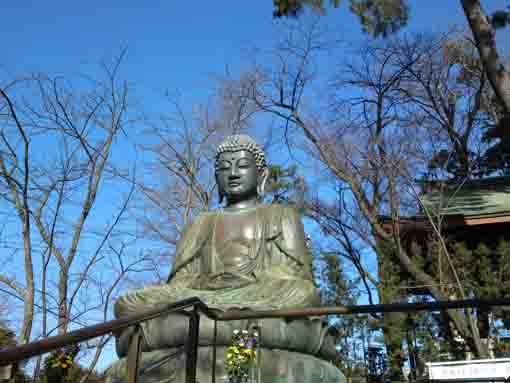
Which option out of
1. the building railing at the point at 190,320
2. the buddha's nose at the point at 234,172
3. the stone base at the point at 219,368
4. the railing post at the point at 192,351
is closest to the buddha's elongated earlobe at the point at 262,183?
the buddha's nose at the point at 234,172

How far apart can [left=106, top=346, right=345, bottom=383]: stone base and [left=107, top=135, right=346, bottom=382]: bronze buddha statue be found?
2cm

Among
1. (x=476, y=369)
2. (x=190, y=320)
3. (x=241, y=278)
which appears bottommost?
(x=476, y=369)

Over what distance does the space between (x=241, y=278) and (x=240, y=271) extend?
14 cm

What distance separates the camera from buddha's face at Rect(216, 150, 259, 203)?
19.6 feet

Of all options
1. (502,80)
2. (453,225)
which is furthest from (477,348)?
(502,80)

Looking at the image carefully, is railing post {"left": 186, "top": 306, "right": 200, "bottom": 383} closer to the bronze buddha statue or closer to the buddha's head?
the bronze buddha statue

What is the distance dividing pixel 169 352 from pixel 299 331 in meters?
0.97

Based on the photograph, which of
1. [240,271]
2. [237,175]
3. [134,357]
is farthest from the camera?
[237,175]

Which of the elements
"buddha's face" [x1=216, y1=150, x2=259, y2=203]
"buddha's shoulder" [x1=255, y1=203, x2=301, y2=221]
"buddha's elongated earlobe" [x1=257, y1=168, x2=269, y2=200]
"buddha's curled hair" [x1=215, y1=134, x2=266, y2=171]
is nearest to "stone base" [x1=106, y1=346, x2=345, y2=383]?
"buddha's shoulder" [x1=255, y1=203, x2=301, y2=221]

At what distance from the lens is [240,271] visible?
5.12 meters

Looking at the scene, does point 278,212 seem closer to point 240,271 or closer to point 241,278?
point 240,271

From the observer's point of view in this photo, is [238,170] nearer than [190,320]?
No

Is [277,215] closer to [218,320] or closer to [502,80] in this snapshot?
[218,320]

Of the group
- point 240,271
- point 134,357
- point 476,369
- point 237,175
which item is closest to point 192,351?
point 134,357
